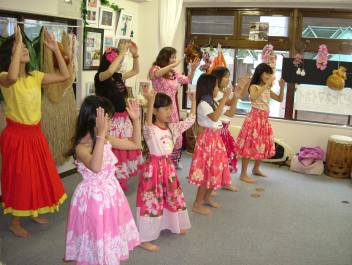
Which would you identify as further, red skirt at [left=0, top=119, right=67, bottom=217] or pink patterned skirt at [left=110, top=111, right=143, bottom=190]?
pink patterned skirt at [left=110, top=111, right=143, bottom=190]

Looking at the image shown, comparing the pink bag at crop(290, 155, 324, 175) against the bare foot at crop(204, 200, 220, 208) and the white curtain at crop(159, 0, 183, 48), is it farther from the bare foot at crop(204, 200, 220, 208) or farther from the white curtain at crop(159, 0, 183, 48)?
the white curtain at crop(159, 0, 183, 48)

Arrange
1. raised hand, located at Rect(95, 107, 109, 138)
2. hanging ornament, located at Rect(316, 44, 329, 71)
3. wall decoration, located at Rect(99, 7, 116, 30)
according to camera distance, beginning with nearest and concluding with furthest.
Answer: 1. raised hand, located at Rect(95, 107, 109, 138)
2. wall decoration, located at Rect(99, 7, 116, 30)
3. hanging ornament, located at Rect(316, 44, 329, 71)

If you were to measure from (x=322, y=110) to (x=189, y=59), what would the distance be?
1.87 meters

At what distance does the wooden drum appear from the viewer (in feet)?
15.1

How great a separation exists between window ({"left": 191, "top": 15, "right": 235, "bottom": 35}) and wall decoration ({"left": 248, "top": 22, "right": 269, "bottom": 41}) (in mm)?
287

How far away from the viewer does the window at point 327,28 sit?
484cm

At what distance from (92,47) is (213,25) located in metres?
1.86

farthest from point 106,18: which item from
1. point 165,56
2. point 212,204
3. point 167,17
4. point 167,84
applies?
point 212,204

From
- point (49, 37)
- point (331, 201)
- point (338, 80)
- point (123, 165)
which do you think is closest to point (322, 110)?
point (338, 80)

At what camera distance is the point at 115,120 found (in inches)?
145

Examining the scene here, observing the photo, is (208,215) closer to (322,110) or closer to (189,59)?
(189,59)

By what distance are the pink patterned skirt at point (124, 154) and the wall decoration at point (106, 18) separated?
145 centimetres

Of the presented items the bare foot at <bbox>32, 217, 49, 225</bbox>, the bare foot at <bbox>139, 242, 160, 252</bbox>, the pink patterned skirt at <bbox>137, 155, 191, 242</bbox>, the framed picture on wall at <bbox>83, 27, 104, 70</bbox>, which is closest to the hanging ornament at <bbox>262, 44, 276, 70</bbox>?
the framed picture on wall at <bbox>83, 27, 104, 70</bbox>

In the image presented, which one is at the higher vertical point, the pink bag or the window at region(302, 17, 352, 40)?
the window at region(302, 17, 352, 40)
